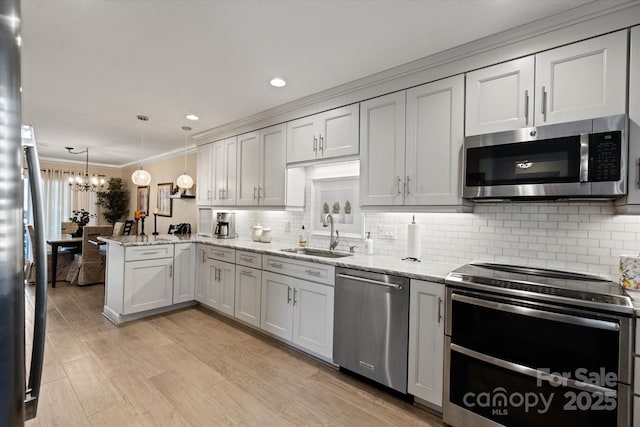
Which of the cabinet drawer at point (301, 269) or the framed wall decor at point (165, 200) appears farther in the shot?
the framed wall decor at point (165, 200)

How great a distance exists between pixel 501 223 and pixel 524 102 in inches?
34.6

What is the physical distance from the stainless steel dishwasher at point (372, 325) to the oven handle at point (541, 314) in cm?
Result: 44

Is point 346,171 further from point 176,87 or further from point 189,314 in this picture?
point 189,314

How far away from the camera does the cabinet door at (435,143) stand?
7.64ft

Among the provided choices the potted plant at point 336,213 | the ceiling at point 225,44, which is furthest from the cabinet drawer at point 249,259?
the ceiling at point 225,44

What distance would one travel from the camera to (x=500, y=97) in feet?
7.07

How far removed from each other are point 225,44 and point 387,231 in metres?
2.07

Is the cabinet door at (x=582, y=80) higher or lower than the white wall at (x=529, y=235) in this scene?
higher

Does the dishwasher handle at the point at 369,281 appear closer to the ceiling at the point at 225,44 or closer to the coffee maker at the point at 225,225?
the ceiling at the point at 225,44

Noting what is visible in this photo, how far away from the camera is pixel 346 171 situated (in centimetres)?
338

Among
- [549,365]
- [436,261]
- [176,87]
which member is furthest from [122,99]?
[549,365]

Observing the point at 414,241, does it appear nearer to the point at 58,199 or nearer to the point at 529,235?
the point at 529,235

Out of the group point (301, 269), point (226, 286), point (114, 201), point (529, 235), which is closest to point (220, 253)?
point (226, 286)

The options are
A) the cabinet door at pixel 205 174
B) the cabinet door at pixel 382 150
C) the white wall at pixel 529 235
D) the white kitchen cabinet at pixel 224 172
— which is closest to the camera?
the white wall at pixel 529 235
